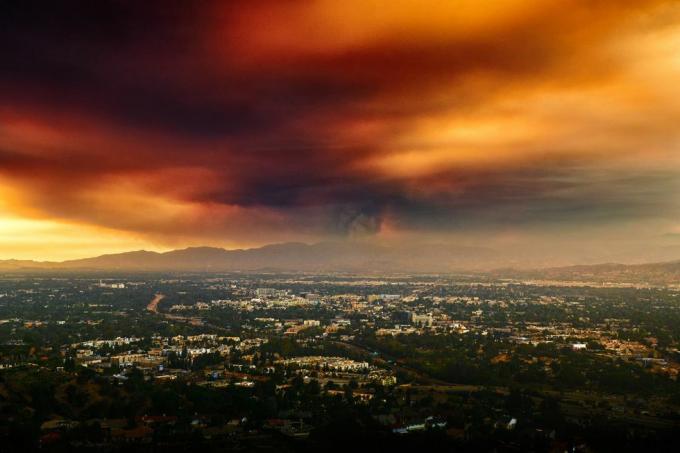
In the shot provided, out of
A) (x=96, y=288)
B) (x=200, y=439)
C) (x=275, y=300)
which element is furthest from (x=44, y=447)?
(x=96, y=288)

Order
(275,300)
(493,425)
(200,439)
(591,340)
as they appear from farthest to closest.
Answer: (275,300)
(591,340)
(493,425)
(200,439)

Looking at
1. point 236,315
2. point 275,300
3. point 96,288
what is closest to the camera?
point 236,315

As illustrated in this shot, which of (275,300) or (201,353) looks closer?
(201,353)

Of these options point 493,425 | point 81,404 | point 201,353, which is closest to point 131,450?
point 81,404

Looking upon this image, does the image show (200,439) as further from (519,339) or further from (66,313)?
(66,313)

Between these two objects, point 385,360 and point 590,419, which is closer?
point 590,419

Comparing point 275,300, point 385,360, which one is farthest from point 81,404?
point 275,300

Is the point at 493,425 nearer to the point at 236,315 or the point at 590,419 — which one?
the point at 590,419

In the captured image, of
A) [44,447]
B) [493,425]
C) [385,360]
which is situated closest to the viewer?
[44,447]

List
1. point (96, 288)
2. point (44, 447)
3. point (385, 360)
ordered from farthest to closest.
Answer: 1. point (96, 288)
2. point (385, 360)
3. point (44, 447)
